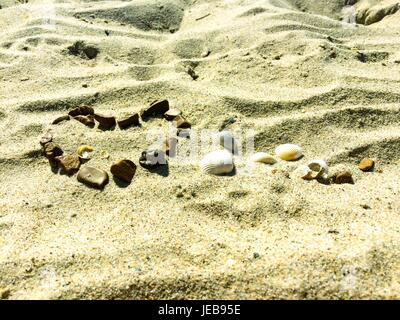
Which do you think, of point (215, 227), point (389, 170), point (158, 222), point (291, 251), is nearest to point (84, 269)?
point (158, 222)

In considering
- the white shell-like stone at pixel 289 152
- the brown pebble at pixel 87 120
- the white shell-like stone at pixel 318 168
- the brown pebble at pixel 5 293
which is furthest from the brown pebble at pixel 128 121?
the brown pebble at pixel 5 293

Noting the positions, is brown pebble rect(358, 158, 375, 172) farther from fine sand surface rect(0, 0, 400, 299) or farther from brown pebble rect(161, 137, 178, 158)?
brown pebble rect(161, 137, 178, 158)

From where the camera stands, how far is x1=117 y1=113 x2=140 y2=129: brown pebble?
2270 millimetres

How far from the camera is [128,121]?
229 cm

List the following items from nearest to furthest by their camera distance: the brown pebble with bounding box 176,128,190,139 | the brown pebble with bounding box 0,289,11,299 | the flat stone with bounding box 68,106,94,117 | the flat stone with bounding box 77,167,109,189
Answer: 1. the brown pebble with bounding box 0,289,11,299
2. the flat stone with bounding box 77,167,109,189
3. the brown pebble with bounding box 176,128,190,139
4. the flat stone with bounding box 68,106,94,117

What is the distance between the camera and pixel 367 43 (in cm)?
312

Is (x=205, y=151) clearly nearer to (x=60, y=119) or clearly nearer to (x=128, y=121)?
(x=128, y=121)

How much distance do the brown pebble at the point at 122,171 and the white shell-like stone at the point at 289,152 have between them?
2.44 feet

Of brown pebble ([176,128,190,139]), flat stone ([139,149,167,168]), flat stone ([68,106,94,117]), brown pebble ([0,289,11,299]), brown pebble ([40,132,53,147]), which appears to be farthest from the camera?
flat stone ([68,106,94,117])

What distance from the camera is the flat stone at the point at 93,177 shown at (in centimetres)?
193

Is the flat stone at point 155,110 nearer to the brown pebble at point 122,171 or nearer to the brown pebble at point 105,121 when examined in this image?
the brown pebble at point 105,121

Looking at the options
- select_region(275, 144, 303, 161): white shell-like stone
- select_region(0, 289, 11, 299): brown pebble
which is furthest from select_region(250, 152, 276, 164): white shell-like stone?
select_region(0, 289, 11, 299): brown pebble

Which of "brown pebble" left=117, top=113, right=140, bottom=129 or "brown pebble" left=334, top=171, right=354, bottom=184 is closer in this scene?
"brown pebble" left=334, top=171, right=354, bottom=184

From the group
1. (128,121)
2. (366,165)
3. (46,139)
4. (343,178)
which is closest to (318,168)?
(343,178)
